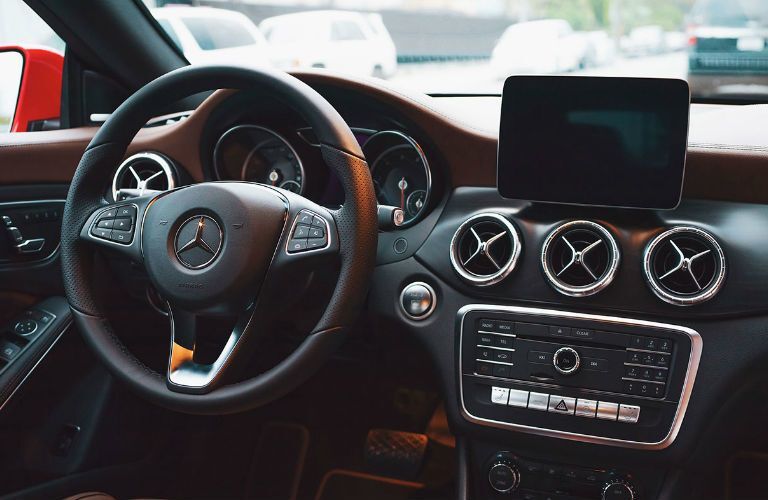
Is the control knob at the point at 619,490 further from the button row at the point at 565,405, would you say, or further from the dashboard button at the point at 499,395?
the dashboard button at the point at 499,395

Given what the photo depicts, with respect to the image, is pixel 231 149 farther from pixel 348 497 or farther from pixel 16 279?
pixel 348 497

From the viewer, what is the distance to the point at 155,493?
6.16 ft

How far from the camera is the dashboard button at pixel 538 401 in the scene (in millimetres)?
1340

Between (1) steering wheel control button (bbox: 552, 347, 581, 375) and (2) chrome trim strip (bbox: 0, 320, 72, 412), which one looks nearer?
(1) steering wheel control button (bbox: 552, 347, 581, 375)

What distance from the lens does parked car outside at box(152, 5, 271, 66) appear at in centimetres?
201

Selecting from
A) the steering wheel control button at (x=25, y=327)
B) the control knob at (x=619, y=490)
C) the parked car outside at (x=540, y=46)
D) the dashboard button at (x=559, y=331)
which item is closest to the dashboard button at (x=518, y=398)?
the dashboard button at (x=559, y=331)

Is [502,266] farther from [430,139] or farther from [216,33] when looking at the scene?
[216,33]

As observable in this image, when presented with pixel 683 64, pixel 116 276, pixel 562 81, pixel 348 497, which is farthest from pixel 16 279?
pixel 683 64

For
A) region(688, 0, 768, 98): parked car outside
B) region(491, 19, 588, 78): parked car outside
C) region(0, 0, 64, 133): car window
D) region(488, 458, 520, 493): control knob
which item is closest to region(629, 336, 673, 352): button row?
region(488, 458, 520, 493): control knob

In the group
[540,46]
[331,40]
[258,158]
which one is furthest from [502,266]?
[331,40]

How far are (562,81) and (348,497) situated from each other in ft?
4.01

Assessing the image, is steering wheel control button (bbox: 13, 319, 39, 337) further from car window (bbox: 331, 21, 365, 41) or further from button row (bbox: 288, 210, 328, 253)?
car window (bbox: 331, 21, 365, 41)

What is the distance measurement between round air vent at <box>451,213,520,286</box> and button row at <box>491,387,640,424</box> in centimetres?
21

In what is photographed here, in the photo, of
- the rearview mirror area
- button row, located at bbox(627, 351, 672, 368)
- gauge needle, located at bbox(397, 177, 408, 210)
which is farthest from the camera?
the rearview mirror area
